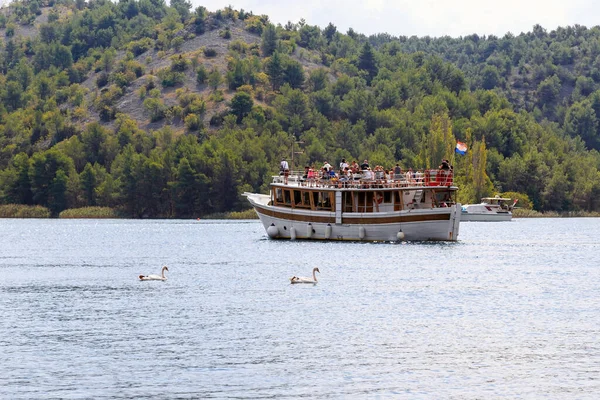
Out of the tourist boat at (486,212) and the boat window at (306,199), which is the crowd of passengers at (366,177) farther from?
the tourist boat at (486,212)

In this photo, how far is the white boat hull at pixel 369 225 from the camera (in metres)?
87.9

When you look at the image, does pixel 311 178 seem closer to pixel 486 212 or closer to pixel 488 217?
pixel 488 217

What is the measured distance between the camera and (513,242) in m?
102

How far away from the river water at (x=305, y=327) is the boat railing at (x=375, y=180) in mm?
10667

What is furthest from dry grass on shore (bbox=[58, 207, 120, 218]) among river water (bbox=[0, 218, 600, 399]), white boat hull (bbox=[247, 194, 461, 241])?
river water (bbox=[0, 218, 600, 399])

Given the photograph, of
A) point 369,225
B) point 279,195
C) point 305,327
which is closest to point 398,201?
point 369,225

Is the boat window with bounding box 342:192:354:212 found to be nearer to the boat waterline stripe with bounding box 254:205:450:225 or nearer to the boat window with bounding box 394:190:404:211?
the boat waterline stripe with bounding box 254:205:450:225

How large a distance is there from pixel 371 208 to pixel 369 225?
2137 millimetres

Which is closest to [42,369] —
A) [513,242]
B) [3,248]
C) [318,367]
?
[318,367]

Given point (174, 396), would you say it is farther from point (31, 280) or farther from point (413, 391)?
point (31, 280)

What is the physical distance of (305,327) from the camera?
149 feet

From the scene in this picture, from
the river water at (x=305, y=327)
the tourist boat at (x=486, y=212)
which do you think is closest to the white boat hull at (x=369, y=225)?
the river water at (x=305, y=327)

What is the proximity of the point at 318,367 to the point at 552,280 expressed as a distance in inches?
1171

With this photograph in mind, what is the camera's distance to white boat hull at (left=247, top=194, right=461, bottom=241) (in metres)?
87.9
